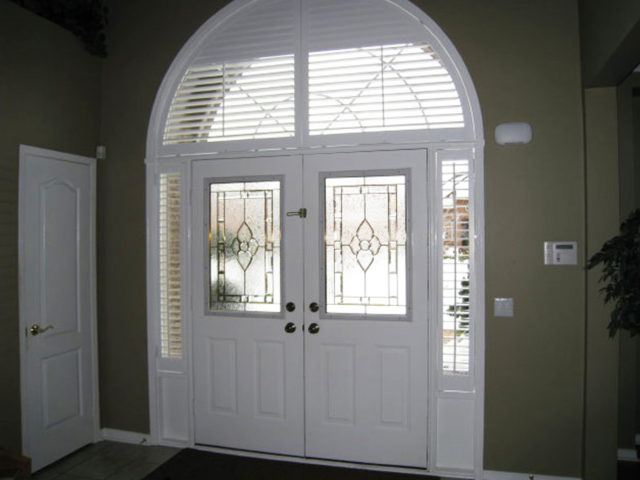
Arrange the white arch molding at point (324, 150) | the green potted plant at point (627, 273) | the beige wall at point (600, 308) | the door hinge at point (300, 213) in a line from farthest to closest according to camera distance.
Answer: the door hinge at point (300, 213), the white arch molding at point (324, 150), the beige wall at point (600, 308), the green potted plant at point (627, 273)

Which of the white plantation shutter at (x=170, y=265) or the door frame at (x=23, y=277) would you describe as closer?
the door frame at (x=23, y=277)

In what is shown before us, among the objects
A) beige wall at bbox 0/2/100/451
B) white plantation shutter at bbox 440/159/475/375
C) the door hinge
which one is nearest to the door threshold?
white plantation shutter at bbox 440/159/475/375

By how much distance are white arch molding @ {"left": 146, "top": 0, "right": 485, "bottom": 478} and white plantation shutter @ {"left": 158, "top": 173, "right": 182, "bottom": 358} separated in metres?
A: 0.04

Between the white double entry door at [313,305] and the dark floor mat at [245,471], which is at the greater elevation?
the white double entry door at [313,305]

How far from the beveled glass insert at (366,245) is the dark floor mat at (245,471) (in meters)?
1.02

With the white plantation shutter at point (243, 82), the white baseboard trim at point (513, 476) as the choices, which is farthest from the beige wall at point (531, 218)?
the white plantation shutter at point (243, 82)

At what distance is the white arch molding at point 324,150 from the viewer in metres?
2.78

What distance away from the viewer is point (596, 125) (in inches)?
102

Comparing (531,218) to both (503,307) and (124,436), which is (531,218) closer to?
(503,307)

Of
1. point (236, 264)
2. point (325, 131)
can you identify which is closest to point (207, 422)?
point (236, 264)

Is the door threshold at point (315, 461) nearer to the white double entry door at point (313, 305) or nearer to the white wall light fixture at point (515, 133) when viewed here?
the white double entry door at point (313, 305)

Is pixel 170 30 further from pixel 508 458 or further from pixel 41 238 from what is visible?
pixel 508 458

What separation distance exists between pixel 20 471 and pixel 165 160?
2.13 metres

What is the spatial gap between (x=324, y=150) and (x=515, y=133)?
1188mm
